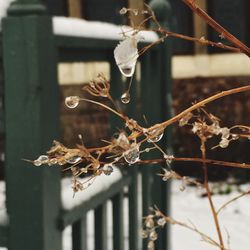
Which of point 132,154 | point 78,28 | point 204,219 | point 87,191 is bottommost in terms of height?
point 204,219

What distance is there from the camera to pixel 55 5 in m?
7.90

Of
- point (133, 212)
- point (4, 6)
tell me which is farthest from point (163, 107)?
point (4, 6)

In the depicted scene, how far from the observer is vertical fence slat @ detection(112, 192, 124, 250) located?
7.52ft

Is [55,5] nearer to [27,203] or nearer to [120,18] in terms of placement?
[120,18]

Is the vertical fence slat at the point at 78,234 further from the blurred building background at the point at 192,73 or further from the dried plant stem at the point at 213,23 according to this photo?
the blurred building background at the point at 192,73

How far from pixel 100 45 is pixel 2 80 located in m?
0.56

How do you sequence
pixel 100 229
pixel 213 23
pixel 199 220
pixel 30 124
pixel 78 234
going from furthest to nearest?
pixel 199 220, pixel 100 229, pixel 78 234, pixel 30 124, pixel 213 23

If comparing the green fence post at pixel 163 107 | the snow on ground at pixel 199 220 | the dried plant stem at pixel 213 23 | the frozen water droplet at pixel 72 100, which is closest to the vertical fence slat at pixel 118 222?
the green fence post at pixel 163 107

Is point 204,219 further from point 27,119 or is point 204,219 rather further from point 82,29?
point 27,119

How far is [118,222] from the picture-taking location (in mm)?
2322

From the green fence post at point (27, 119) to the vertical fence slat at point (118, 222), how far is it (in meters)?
0.71

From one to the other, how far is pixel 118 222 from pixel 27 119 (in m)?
0.88

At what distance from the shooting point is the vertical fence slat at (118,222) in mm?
2293

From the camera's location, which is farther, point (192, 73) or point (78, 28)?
point (192, 73)
